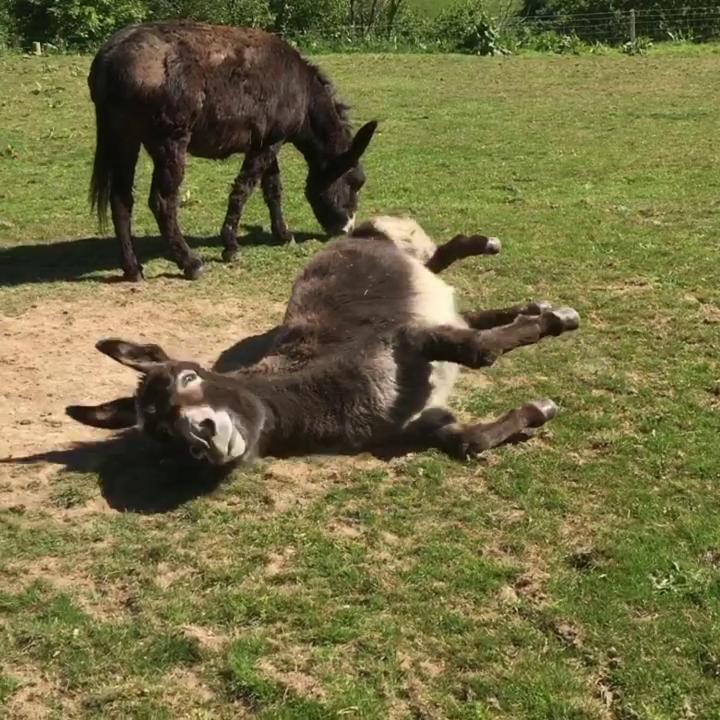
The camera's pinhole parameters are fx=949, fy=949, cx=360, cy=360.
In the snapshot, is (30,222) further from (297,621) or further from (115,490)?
(297,621)

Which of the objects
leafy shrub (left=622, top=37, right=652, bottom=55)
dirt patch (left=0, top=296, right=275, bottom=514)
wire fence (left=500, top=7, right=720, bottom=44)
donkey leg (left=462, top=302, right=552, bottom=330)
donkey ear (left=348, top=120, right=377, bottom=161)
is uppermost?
wire fence (left=500, top=7, right=720, bottom=44)

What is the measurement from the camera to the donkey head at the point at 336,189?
8.82 metres

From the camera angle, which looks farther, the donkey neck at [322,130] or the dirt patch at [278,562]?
the donkey neck at [322,130]

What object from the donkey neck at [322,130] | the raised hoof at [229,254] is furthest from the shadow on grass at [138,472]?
the donkey neck at [322,130]

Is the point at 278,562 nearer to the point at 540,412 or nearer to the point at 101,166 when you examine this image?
the point at 540,412

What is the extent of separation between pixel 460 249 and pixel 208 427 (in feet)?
9.51

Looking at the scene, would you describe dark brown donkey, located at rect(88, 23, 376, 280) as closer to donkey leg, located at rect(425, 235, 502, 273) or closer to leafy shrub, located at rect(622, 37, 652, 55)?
donkey leg, located at rect(425, 235, 502, 273)

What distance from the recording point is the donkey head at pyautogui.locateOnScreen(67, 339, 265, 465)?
3.83 m

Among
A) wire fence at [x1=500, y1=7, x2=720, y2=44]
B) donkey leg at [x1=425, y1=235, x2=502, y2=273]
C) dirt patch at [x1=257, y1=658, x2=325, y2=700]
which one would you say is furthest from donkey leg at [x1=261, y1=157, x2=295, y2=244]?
wire fence at [x1=500, y1=7, x2=720, y2=44]

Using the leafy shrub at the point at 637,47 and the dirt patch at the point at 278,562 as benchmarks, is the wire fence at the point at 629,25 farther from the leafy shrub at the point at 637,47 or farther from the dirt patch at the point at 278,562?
the dirt patch at the point at 278,562

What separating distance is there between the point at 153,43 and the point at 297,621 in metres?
5.28

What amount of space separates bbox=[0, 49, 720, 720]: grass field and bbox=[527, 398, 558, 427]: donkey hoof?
2.9 inches

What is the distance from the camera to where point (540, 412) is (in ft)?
15.6

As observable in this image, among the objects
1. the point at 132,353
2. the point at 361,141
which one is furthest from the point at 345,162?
the point at 132,353
